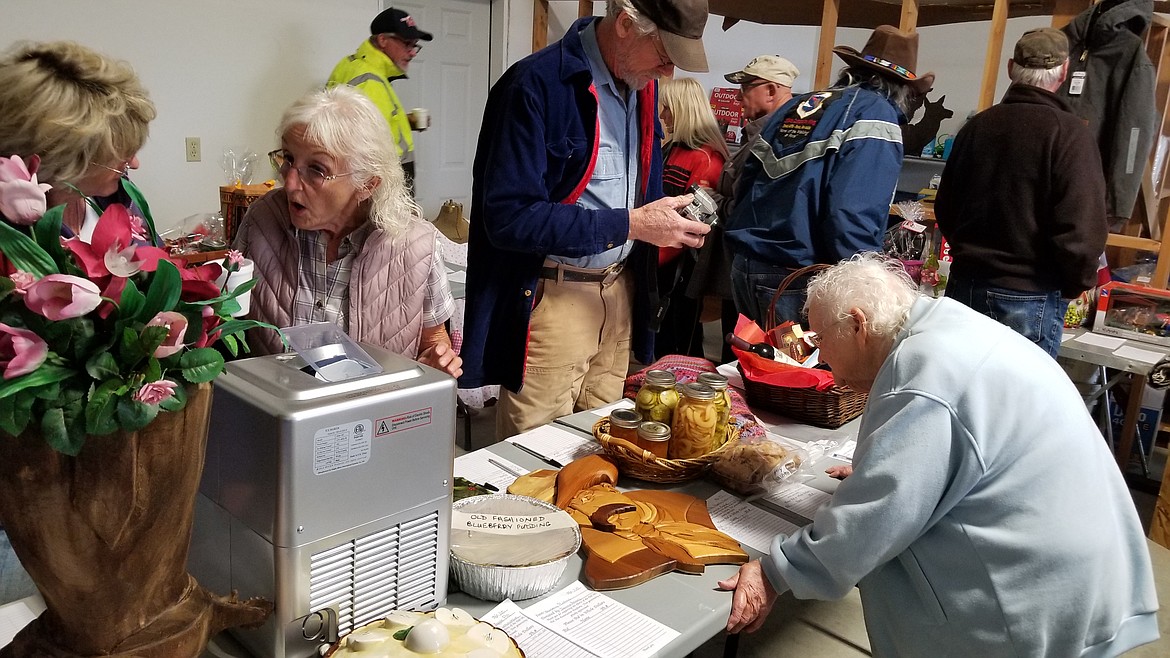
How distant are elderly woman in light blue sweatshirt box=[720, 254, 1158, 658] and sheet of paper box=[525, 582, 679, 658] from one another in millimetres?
161

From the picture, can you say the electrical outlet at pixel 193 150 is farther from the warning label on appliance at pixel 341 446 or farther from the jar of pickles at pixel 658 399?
the warning label on appliance at pixel 341 446

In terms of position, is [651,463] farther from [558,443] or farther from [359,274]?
[359,274]

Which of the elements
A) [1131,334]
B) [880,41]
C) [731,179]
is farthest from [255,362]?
[1131,334]

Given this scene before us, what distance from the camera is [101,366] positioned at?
702 mm

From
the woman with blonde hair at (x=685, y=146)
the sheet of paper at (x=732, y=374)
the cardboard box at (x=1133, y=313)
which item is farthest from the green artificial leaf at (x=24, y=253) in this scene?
the cardboard box at (x=1133, y=313)

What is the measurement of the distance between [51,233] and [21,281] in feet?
0.17

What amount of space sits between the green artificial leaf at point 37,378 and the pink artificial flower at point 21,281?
0.06 meters

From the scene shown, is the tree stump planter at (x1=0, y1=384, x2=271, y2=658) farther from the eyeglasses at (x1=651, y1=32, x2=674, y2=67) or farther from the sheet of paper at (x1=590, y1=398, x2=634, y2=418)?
the eyeglasses at (x1=651, y1=32, x2=674, y2=67)

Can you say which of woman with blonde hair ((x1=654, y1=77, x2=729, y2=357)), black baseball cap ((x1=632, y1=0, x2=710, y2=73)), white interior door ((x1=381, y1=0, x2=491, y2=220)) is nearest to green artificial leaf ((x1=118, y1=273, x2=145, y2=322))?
black baseball cap ((x1=632, y1=0, x2=710, y2=73))

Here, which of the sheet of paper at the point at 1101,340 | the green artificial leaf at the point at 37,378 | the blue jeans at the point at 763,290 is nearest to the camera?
the green artificial leaf at the point at 37,378

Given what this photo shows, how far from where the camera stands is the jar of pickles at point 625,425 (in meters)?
1.61

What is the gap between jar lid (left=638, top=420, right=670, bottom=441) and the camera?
1575mm

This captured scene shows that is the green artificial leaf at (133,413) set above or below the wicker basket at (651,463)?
above

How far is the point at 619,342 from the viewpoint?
230 cm
